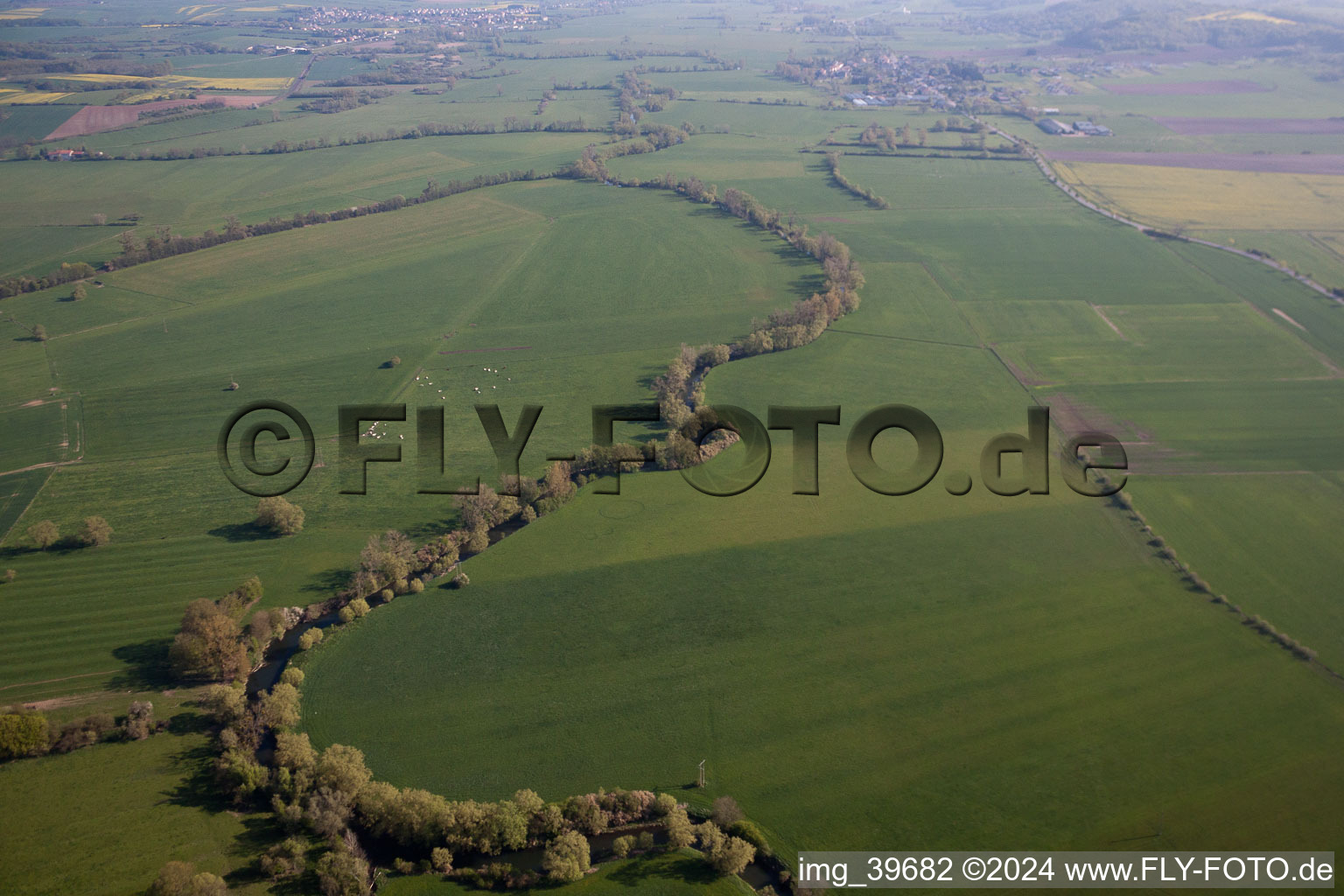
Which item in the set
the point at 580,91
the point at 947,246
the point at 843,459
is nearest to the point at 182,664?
the point at 843,459

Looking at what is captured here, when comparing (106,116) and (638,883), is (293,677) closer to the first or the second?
(638,883)

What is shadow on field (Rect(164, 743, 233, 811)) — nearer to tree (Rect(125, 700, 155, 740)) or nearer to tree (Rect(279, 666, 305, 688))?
tree (Rect(125, 700, 155, 740))

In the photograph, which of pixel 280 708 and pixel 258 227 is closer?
pixel 280 708

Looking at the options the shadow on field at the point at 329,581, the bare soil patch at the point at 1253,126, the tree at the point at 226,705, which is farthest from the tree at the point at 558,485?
the bare soil patch at the point at 1253,126

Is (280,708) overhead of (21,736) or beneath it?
overhead

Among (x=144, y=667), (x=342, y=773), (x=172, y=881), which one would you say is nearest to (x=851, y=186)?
(x=144, y=667)

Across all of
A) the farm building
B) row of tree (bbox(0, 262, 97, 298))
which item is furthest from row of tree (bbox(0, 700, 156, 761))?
the farm building
